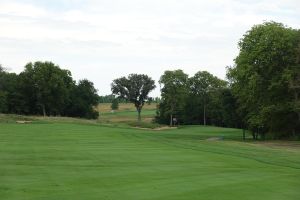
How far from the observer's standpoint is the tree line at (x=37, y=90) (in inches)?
5039

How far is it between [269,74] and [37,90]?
8014 cm

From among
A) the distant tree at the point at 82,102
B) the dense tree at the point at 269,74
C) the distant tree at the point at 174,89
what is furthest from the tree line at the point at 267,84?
the distant tree at the point at 82,102

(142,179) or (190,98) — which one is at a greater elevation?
(190,98)

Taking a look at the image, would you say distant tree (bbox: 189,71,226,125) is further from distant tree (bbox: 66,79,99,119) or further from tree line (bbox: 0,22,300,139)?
distant tree (bbox: 66,79,99,119)

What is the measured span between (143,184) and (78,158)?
36.6 feet

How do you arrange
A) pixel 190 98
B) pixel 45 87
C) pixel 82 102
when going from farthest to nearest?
pixel 82 102
pixel 190 98
pixel 45 87

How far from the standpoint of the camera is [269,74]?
64438 millimetres

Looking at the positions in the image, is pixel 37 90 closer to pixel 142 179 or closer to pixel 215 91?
pixel 215 91

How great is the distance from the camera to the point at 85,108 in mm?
141500

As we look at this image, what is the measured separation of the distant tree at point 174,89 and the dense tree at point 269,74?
61.2 m

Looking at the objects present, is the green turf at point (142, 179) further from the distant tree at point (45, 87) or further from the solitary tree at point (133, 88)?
the solitary tree at point (133, 88)

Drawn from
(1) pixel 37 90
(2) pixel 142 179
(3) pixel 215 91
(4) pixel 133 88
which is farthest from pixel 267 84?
(4) pixel 133 88

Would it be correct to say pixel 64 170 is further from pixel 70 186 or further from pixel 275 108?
pixel 275 108

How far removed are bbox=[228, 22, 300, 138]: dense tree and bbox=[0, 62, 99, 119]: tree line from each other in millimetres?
69088
